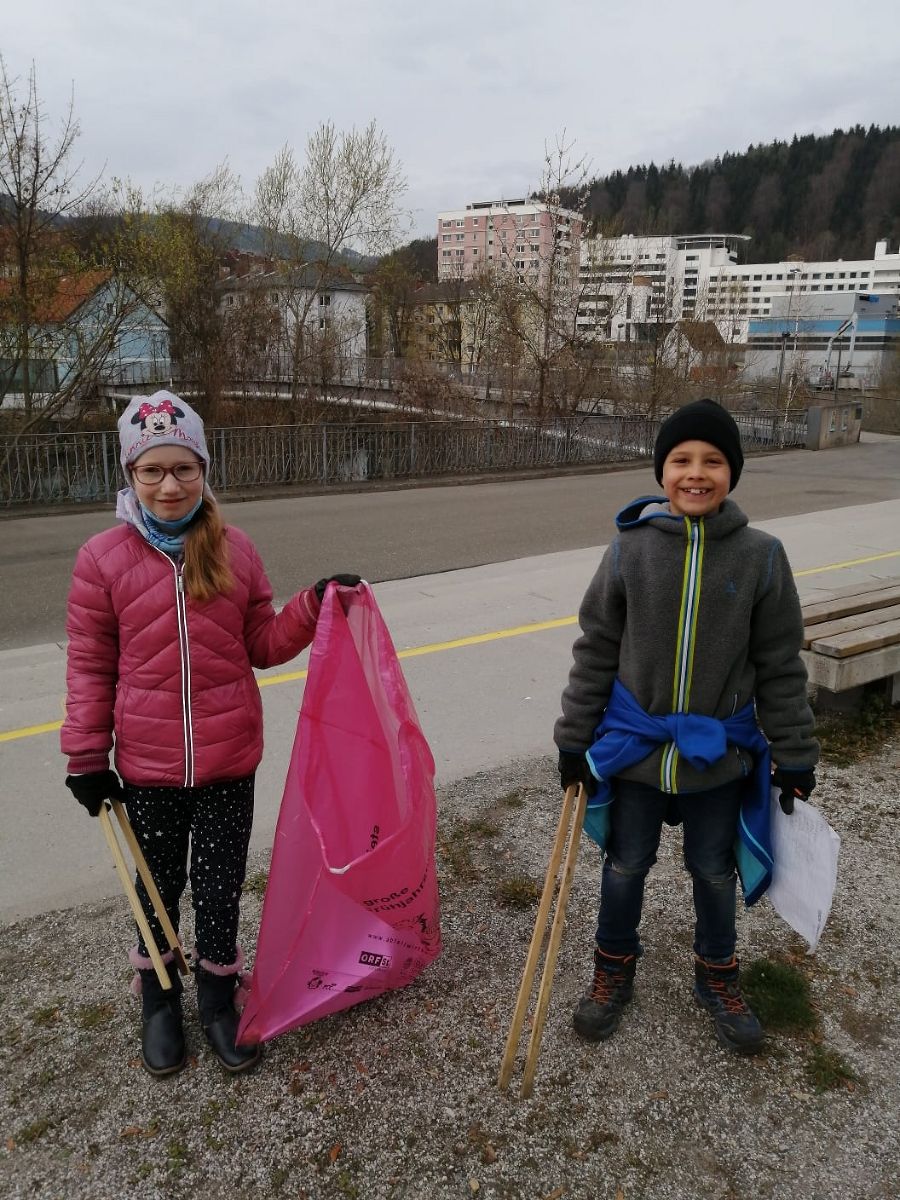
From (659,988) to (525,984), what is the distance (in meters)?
0.67

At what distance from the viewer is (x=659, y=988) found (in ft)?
8.85

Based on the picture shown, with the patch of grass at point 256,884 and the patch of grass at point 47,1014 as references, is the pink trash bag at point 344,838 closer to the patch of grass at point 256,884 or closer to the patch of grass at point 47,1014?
the patch of grass at point 47,1014

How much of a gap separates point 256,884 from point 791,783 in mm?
1957

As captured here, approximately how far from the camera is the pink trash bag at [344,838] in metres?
2.32

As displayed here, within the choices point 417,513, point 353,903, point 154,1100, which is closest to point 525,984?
point 353,903

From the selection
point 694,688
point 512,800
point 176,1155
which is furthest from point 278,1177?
point 512,800

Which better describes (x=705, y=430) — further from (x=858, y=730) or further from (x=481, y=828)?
(x=858, y=730)

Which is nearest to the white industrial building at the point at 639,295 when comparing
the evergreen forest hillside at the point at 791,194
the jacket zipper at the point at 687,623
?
the jacket zipper at the point at 687,623

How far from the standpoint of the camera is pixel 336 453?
1600cm

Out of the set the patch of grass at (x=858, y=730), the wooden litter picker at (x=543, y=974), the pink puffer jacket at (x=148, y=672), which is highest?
the pink puffer jacket at (x=148, y=672)

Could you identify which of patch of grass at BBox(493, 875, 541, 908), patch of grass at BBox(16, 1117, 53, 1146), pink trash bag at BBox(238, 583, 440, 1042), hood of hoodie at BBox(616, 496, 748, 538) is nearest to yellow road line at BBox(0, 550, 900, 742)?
patch of grass at BBox(493, 875, 541, 908)

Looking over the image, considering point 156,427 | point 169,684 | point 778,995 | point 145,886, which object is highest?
point 156,427

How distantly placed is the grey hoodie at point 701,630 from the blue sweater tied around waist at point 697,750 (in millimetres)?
31

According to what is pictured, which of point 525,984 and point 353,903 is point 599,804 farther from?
point 353,903
